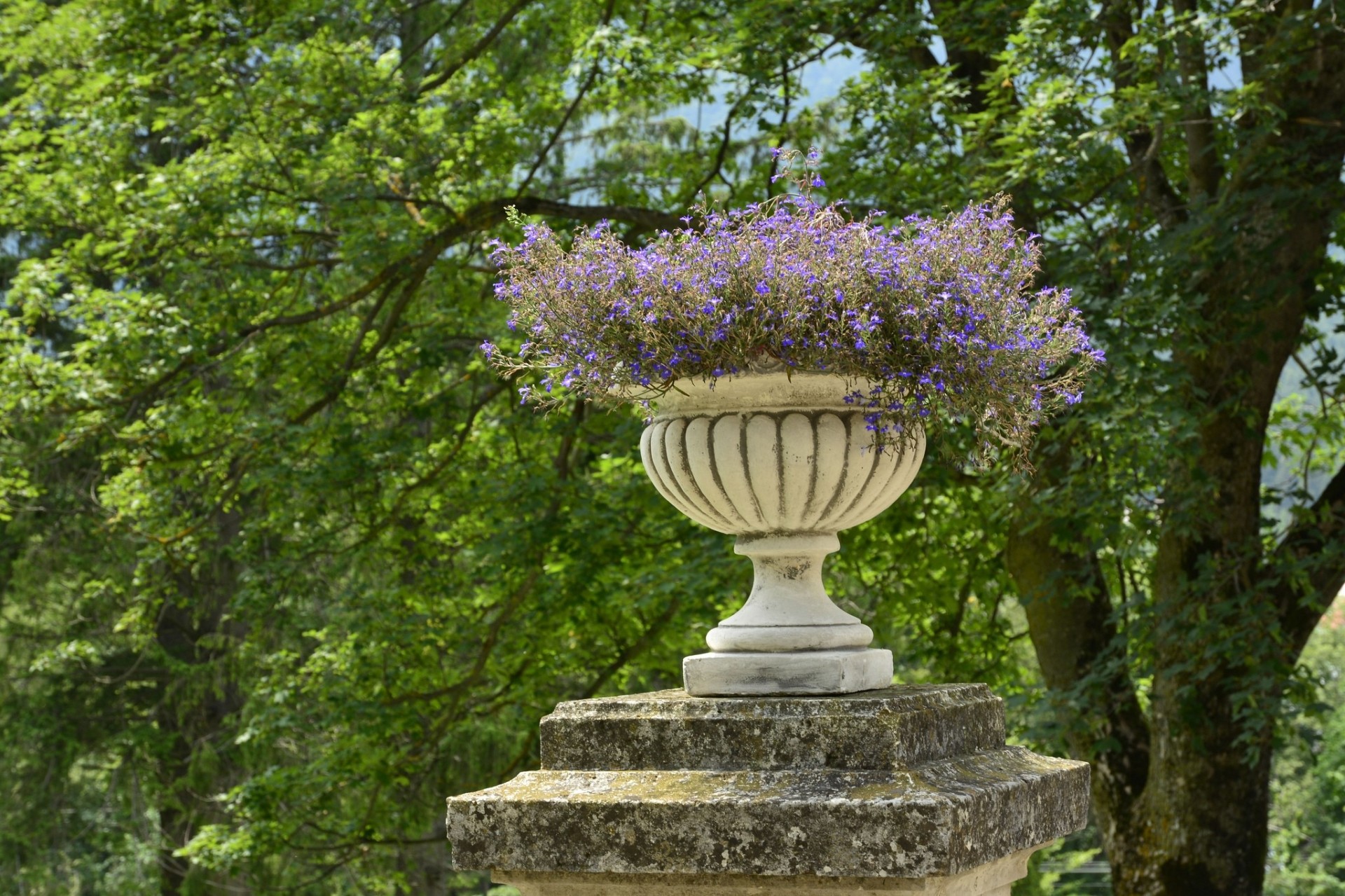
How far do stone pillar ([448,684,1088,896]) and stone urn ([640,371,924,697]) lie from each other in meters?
0.07

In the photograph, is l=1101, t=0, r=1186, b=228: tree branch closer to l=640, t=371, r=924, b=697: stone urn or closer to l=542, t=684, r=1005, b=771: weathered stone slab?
l=640, t=371, r=924, b=697: stone urn

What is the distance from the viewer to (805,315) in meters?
2.41

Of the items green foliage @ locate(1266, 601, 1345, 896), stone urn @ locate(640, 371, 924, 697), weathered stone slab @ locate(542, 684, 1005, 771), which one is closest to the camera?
weathered stone slab @ locate(542, 684, 1005, 771)

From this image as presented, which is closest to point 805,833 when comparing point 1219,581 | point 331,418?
point 1219,581

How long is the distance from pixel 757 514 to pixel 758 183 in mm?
6174

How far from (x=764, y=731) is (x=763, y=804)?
18 cm

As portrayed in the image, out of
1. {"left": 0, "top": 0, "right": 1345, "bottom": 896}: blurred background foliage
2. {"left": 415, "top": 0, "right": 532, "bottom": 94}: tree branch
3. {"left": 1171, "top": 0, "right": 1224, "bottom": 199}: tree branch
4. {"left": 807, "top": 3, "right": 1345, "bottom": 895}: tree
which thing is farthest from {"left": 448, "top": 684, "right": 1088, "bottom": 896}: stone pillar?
{"left": 415, "top": 0, "right": 532, "bottom": 94}: tree branch

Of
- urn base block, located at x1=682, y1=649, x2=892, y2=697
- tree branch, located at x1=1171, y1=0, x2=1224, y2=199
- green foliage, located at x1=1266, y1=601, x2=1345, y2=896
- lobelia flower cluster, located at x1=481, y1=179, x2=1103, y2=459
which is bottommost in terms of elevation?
green foliage, located at x1=1266, y1=601, x2=1345, y2=896

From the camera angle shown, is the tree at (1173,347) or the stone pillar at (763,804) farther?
the tree at (1173,347)

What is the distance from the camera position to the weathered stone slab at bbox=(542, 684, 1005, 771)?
2.37 metres

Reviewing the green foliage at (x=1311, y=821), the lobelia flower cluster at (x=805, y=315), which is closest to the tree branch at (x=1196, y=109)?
the lobelia flower cluster at (x=805, y=315)

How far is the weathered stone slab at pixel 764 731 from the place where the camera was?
7.79 feet

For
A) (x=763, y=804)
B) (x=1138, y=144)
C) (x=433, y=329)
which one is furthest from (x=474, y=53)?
(x=763, y=804)

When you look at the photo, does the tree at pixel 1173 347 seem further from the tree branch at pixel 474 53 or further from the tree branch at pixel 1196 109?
the tree branch at pixel 474 53
